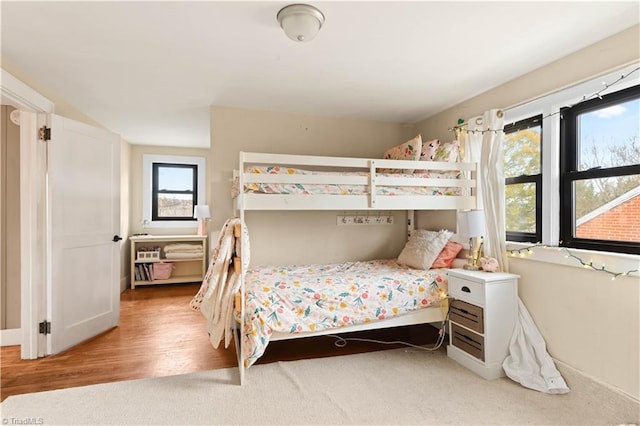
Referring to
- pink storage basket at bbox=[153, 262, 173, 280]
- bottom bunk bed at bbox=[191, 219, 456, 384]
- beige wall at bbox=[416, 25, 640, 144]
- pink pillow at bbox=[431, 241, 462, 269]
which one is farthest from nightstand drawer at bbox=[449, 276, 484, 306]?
pink storage basket at bbox=[153, 262, 173, 280]

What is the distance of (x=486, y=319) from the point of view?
2348 mm

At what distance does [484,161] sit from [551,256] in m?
0.93

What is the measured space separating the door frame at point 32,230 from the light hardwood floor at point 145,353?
0.24 meters

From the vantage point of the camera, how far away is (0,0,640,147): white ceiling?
70.2 inches

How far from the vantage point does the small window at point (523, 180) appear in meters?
2.55

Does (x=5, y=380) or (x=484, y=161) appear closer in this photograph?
(x=5, y=380)

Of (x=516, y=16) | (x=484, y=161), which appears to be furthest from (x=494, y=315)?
(x=516, y=16)

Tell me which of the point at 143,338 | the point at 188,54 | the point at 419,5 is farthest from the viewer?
the point at 143,338

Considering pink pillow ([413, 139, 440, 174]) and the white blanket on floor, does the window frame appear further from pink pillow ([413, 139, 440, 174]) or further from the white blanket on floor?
pink pillow ([413, 139, 440, 174])

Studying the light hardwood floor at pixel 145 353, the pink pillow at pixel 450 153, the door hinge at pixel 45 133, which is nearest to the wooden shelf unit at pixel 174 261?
the light hardwood floor at pixel 145 353

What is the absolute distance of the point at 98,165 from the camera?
10.6 ft

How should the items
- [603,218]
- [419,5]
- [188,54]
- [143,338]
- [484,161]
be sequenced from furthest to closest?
[143,338]
[484,161]
[188,54]
[603,218]
[419,5]

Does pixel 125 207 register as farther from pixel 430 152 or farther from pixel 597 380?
pixel 597 380

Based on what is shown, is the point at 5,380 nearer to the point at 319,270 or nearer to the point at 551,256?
the point at 319,270
